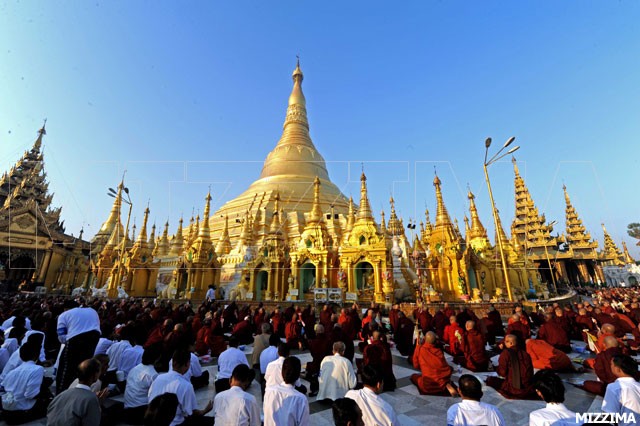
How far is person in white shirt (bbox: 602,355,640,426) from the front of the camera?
3.40 metres

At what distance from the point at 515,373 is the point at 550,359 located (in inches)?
81.3

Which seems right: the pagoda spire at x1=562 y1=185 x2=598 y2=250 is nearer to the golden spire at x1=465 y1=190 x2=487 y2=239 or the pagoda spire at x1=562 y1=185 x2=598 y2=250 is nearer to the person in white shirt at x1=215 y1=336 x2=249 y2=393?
the golden spire at x1=465 y1=190 x2=487 y2=239

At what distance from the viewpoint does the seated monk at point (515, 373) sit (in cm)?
479

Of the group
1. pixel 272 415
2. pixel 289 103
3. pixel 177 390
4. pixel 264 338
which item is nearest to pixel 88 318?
pixel 177 390

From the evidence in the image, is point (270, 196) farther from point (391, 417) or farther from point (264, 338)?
point (391, 417)

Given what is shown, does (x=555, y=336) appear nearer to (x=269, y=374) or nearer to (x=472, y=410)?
(x=472, y=410)

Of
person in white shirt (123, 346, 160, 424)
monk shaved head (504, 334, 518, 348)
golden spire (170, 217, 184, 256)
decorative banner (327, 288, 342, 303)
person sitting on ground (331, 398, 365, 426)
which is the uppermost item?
golden spire (170, 217, 184, 256)

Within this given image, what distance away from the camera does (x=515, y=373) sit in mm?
4883

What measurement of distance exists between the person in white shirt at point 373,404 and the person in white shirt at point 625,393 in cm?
281

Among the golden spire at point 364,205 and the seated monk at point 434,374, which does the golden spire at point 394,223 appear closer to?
the golden spire at point 364,205

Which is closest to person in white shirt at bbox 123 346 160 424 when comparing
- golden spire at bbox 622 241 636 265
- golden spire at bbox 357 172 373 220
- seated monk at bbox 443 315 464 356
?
seated monk at bbox 443 315 464 356

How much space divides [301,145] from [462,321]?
122 feet

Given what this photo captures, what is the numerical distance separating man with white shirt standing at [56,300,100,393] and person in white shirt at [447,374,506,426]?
221 inches

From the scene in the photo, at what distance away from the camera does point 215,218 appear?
1469 inches
